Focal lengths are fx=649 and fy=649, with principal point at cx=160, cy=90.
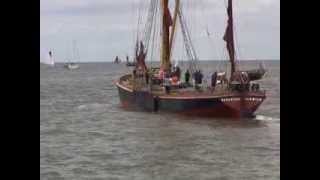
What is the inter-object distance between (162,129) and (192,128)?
2.94ft

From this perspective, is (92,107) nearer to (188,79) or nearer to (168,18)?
(188,79)

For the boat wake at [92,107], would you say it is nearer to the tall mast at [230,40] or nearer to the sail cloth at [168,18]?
the sail cloth at [168,18]

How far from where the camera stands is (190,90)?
20266 mm

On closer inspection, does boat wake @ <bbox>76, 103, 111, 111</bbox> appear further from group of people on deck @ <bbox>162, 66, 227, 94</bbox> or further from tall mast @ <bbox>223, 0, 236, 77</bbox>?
tall mast @ <bbox>223, 0, 236, 77</bbox>

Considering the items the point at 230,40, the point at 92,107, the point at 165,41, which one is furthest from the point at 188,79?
the point at 92,107

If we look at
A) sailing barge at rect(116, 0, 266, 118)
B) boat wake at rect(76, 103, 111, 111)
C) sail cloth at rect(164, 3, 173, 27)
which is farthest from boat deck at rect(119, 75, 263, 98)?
boat wake at rect(76, 103, 111, 111)

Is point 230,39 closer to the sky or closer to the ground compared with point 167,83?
closer to the sky

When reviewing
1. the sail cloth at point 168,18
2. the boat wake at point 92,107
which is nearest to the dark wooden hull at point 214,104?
the sail cloth at point 168,18

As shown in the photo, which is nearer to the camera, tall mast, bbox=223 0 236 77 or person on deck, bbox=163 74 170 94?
tall mast, bbox=223 0 236 77

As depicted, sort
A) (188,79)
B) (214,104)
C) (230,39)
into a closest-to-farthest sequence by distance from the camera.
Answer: (230,39) → (214,104) → (188,79)

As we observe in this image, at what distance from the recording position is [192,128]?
18.1m

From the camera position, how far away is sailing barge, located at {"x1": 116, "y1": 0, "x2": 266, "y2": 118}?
766 inches
